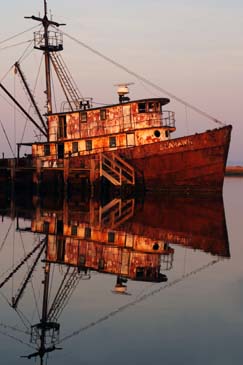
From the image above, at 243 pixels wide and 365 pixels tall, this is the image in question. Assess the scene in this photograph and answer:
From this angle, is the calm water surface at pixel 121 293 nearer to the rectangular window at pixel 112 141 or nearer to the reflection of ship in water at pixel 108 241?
the reflection of ship in water at pixel 108 241

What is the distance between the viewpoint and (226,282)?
13133 mm

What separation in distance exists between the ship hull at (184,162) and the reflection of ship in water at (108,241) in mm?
4254

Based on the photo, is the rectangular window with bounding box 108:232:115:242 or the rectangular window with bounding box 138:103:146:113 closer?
the rectangular window with bounding box 108:232:115:242

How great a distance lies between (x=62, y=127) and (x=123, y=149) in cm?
628

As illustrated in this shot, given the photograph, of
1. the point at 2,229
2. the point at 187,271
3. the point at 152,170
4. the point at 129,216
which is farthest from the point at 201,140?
the point at 187,271

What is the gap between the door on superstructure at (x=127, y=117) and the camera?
39.3 m

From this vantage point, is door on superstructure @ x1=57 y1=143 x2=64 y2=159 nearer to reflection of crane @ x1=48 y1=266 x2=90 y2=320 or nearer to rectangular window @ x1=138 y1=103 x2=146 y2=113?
rectangular window @ x1=138 y1=103 x2=146 y2=113

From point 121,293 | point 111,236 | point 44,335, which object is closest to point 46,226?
point 111,236

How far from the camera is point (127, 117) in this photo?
1553 inches

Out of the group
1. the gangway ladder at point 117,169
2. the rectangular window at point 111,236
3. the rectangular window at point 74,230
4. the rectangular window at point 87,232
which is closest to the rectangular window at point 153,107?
the gangway ladder at point 117,169

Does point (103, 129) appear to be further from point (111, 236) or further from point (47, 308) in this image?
point (47, 308)

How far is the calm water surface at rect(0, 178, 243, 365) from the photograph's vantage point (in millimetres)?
8430

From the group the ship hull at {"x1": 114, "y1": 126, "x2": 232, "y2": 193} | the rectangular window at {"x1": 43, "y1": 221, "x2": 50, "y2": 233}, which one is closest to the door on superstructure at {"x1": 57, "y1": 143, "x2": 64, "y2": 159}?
the ship hull at {"x1": 114, "y1": 126, "x2": 232, "y2": 193}

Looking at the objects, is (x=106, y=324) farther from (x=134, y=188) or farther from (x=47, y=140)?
(x=47, y=140)
